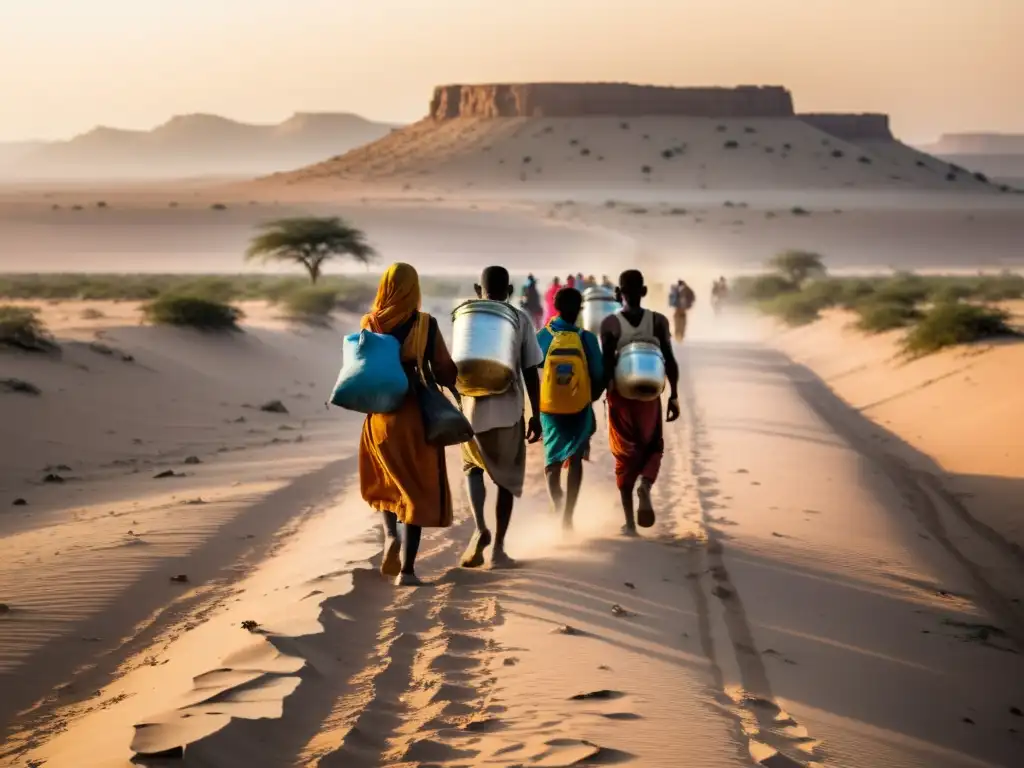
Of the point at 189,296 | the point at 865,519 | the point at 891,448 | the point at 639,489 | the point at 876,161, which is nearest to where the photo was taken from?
the point at 639,489

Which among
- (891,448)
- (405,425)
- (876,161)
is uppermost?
(876,161)

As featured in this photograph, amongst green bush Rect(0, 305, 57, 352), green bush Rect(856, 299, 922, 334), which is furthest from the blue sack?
green bush Rect(856, 299, 922, 334)

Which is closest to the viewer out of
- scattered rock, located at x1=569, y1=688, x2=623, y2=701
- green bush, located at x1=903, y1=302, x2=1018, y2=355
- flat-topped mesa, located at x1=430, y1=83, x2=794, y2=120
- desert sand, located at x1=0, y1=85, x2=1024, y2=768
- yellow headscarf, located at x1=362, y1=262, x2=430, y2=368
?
desert sand, located at x1=0, y1=85, x2=1024, y2=768

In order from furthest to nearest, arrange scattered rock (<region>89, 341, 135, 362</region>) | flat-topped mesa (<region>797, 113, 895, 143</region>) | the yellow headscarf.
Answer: flat-topped mesa (<region>797, 113, 895, 143</region>)
scattered rock (<region>89, 341, 135, 362</region>)
the yellow headscarf

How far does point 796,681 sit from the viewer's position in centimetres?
659

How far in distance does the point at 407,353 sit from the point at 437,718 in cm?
248

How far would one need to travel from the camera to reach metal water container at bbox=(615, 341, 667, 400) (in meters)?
9.33

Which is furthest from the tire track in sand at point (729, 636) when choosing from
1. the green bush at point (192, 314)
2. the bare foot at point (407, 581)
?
the green bush at point (192, 314)

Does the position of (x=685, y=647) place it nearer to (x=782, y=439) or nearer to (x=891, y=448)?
(x=782, y=439)

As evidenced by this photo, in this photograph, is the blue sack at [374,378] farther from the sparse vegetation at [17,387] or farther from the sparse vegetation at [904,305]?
the sparse vegetation at [904,305]

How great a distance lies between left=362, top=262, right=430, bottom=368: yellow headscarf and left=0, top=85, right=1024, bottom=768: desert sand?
145 cm

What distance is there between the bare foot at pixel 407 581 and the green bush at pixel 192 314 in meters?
16.1

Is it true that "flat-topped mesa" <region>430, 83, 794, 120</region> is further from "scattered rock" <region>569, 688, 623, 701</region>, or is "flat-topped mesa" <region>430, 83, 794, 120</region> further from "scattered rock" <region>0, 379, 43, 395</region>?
"scattered rock" <region>569, 688, 623, 701</region>

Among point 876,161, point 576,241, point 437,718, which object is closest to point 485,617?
point 437,718
